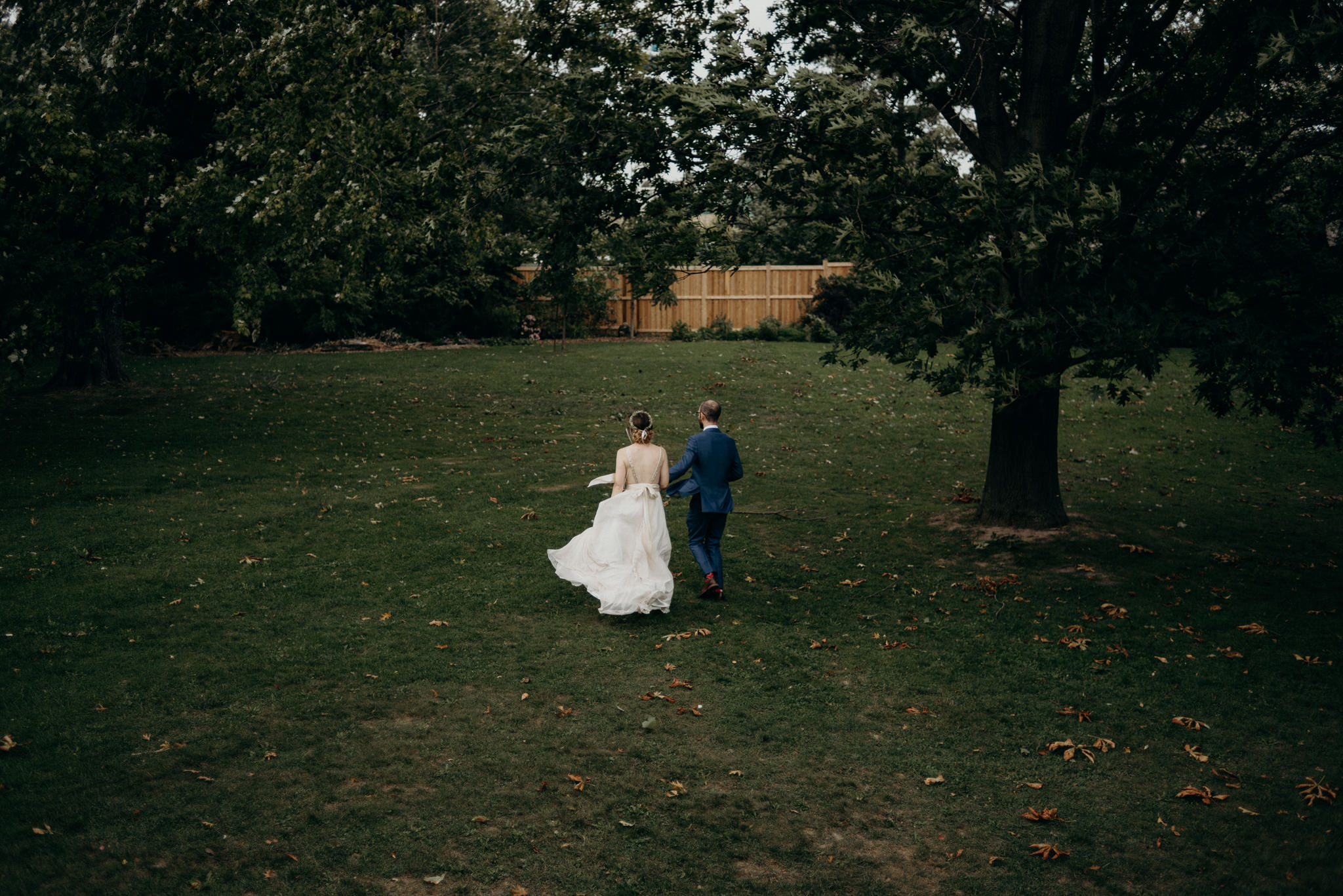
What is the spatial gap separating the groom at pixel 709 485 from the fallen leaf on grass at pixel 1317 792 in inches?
192

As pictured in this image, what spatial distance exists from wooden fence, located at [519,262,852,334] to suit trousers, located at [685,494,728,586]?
23.7 meters

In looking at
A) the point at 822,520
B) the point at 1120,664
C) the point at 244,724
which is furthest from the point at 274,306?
the point at 1120,664

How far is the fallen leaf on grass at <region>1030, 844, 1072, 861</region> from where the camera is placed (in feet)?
17.3

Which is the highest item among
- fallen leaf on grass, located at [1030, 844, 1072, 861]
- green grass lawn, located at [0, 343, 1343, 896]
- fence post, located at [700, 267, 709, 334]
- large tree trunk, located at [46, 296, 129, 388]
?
fence post, located at [700, 267, 709, 334]

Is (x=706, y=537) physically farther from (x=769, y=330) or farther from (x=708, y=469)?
(x=769, y=330)

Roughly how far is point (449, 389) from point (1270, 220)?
16.7 m

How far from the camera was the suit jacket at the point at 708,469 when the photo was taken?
9.29 meters

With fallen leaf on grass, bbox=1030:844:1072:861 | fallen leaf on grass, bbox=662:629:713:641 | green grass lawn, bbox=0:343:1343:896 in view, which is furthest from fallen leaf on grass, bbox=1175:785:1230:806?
fallen leaf on grass, bbox=662:629:713:641

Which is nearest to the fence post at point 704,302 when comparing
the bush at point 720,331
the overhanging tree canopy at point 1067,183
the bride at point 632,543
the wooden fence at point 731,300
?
the wooden fence at point 731,300

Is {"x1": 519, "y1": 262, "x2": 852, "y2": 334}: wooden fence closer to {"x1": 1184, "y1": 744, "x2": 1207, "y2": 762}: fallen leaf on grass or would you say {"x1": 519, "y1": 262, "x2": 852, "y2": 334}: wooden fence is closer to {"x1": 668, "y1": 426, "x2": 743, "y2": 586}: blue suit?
{"x1": 668, "y1": 426, "x2": 743, "y2": 586}: blue suit

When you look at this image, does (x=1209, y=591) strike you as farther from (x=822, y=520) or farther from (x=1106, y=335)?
(x=822, y=520)

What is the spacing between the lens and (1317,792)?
5.90m

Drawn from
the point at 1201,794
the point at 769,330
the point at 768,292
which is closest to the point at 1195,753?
the point at 1201,794

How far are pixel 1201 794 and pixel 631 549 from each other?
192 inches
